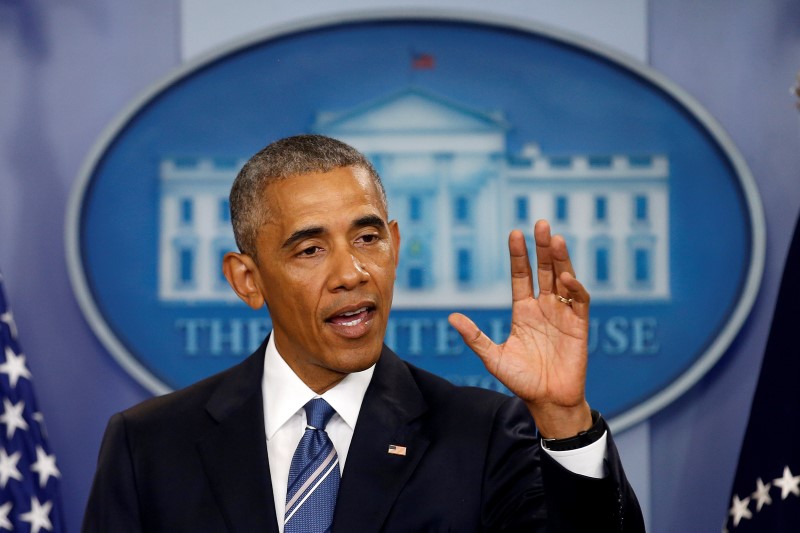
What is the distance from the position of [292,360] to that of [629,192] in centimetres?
157

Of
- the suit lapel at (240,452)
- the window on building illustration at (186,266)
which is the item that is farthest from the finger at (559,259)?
the window on building illustration at (186,266)

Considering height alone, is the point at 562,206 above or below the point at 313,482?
above

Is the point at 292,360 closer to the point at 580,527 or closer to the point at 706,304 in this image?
the point at 580,527

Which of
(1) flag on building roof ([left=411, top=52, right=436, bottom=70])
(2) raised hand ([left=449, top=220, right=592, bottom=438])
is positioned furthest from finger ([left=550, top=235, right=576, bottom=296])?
(1) flag on building roof ([left=411, top=52, right=436, bottom=70])

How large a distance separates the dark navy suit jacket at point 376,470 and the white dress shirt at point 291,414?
24 mm

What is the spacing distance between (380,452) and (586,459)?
355 mm

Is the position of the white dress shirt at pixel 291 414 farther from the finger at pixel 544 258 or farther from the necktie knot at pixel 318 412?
the finger at pixel 544 258

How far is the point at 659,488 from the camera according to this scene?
2.98 metres

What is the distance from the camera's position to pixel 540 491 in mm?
1660

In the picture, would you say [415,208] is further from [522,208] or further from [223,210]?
[223,210]

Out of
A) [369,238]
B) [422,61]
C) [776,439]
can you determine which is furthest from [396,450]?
[422,61]

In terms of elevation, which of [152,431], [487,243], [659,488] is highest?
[487,243]

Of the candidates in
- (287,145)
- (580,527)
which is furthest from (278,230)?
(580,527)

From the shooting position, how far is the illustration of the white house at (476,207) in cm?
298
